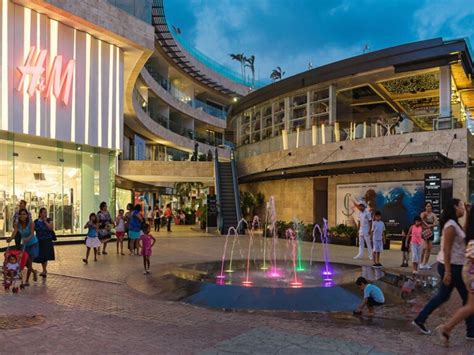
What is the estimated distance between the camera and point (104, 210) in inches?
655

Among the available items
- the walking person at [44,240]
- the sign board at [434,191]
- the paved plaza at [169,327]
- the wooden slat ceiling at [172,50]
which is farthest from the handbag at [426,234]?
the wooden slat ceiling at [172,50]

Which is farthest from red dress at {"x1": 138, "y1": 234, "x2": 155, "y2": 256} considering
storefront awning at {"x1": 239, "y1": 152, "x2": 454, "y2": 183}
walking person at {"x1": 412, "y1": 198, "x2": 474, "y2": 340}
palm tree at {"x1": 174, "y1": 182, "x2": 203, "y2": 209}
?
palm tree at {"x1": 174, "y1": 182, "x2": 203, "y2": 209}

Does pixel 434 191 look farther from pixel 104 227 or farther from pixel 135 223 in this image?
pixel 104 227

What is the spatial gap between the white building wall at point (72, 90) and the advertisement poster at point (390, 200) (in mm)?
12280

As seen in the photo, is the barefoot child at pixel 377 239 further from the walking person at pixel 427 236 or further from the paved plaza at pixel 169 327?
the paved plaza at pixel 169 327

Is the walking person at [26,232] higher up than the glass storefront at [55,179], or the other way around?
the glass storefront at [55,179]

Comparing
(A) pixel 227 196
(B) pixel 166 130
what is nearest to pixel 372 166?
(A) pixel 227 196

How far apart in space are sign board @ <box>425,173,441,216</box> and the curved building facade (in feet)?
0.27

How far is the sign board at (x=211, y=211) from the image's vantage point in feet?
88.5

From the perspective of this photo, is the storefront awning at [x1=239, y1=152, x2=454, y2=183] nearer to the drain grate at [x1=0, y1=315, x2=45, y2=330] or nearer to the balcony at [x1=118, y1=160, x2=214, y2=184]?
the balcony at [x1=118, y1=160, x2=214, y2=184]

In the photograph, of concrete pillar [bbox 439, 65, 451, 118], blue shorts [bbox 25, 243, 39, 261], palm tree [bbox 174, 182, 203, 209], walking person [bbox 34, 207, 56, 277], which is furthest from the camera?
palm tree [bbox 174, 182, 203, 209]

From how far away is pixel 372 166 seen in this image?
20.9 meters

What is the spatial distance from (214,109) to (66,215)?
39368mm

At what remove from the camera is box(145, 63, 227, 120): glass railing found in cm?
4550
